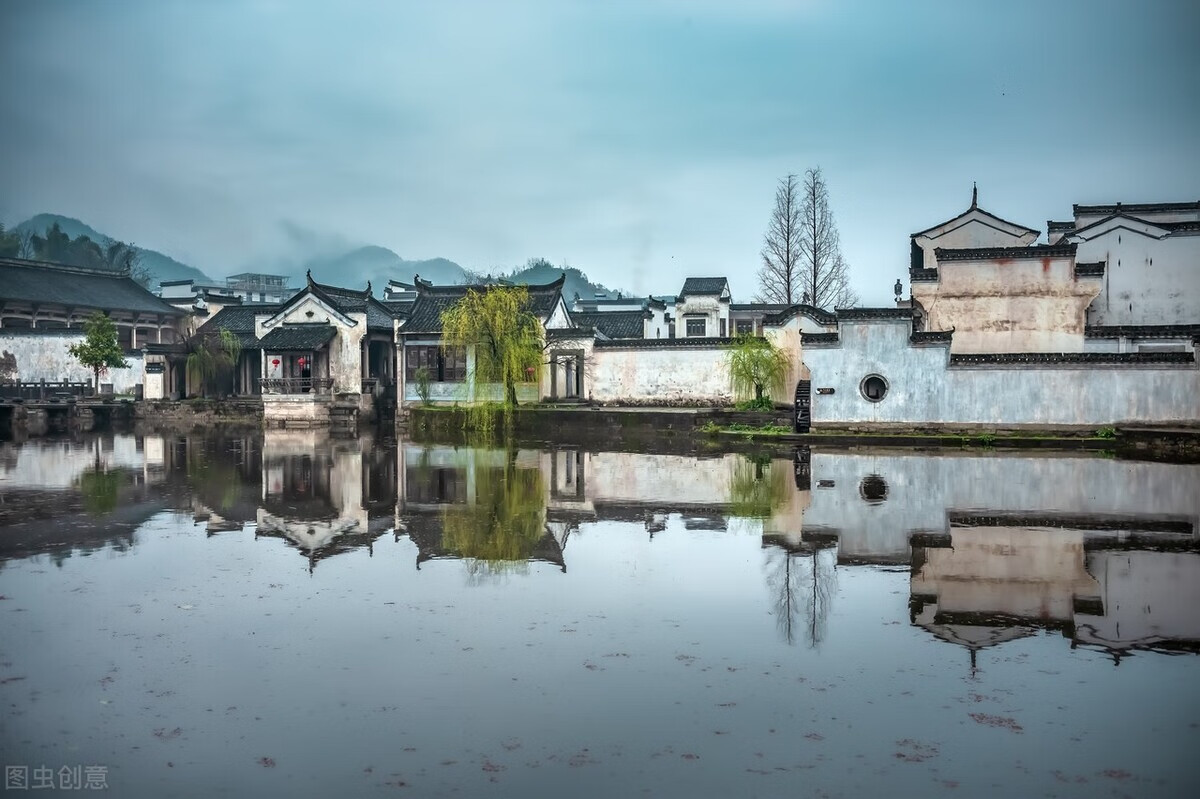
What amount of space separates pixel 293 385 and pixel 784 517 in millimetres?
28486

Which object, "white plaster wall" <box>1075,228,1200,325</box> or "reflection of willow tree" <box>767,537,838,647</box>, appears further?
"white plaster wall" <box>1075,228,1200,325</box>

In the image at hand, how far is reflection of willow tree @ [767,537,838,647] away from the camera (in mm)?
7590

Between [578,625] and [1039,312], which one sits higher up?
[1039,312]

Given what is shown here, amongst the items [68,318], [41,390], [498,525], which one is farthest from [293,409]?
[498,525]

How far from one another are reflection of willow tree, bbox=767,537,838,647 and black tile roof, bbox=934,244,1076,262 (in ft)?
64.1

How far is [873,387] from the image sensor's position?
25.4m

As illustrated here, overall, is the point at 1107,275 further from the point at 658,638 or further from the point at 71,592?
the point at 71,592

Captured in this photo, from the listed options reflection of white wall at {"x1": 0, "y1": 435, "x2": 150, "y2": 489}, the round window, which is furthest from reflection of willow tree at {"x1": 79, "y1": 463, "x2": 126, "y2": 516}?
the round window

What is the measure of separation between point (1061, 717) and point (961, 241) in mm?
29880

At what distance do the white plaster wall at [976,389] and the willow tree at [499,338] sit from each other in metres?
10.1

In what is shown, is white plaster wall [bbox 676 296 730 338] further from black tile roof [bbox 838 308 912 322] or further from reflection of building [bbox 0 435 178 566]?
reflection of building [bbox 0 435 178 566]

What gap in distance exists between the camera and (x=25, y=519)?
42.9 ft

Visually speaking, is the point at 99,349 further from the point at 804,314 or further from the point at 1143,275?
the point at 1143,275

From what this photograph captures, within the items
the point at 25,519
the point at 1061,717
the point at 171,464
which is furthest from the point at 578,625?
the point at 171,464
